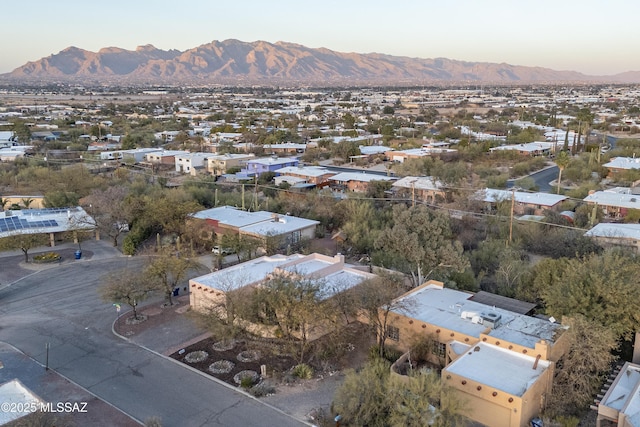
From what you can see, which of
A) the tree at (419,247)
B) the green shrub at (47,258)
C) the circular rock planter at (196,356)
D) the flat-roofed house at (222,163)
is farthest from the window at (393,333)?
the flat-roofed house at (222,163)

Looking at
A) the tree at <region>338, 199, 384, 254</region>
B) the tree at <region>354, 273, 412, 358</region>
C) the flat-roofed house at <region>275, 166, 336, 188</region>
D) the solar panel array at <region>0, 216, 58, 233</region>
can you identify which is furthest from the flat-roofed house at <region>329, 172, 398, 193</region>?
the tree at <region>354, 273, 412, 358</region>

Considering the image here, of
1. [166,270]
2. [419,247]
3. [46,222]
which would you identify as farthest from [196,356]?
[46,222]

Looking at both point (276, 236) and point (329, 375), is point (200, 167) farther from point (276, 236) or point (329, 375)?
point (329, 375)

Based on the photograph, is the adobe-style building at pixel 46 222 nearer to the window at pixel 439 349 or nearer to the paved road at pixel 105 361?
the paved road at pixel 105 361

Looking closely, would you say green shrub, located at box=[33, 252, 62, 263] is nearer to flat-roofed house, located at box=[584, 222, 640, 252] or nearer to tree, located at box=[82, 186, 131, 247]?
tree, located at box=[82, 186, 131, 247]

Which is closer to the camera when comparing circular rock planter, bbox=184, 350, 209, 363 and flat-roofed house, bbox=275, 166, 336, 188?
circular rock planter, bbox=184, 350, 209, 363

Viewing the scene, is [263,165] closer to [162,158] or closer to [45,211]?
[162,158]
